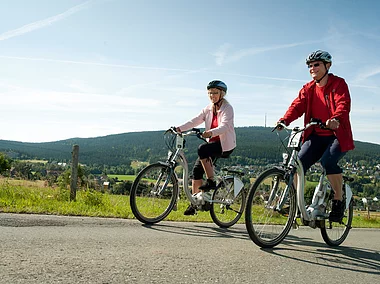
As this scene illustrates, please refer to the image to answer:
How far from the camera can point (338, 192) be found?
5.37 m

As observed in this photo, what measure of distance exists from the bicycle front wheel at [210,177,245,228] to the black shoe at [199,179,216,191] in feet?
0.37

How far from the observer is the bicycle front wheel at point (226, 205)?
6.68 m

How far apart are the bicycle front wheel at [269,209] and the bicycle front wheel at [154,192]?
1870mm

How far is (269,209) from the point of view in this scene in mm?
4852

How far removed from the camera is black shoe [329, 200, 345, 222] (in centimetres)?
530

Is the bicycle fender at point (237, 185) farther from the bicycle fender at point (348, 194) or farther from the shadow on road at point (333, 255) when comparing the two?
the bicycle fender at point (348, 194)

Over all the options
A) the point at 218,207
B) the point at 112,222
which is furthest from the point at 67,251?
the point at 218,207

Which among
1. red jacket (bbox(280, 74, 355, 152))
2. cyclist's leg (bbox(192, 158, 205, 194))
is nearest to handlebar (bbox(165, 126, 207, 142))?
cyclist's leg (bbox(192, 158, 205, 194))

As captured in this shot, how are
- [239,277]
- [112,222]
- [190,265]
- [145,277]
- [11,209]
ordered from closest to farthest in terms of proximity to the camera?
[145,277], [239,277], [190,265], [112,222], [11,209]

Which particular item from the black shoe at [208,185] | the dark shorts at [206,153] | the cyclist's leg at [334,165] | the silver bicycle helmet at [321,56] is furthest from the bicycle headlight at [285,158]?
the black shoe at [208,185]

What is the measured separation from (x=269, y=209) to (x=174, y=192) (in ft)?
6.53

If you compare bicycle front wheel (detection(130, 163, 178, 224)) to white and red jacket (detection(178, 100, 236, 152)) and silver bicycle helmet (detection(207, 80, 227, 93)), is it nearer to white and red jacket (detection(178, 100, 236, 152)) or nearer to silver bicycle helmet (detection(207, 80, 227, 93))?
white and red jacket (detection(178, 100, 236, 152))

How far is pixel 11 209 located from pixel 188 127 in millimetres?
3097

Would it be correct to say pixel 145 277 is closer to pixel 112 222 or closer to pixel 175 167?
pixel 112 222
